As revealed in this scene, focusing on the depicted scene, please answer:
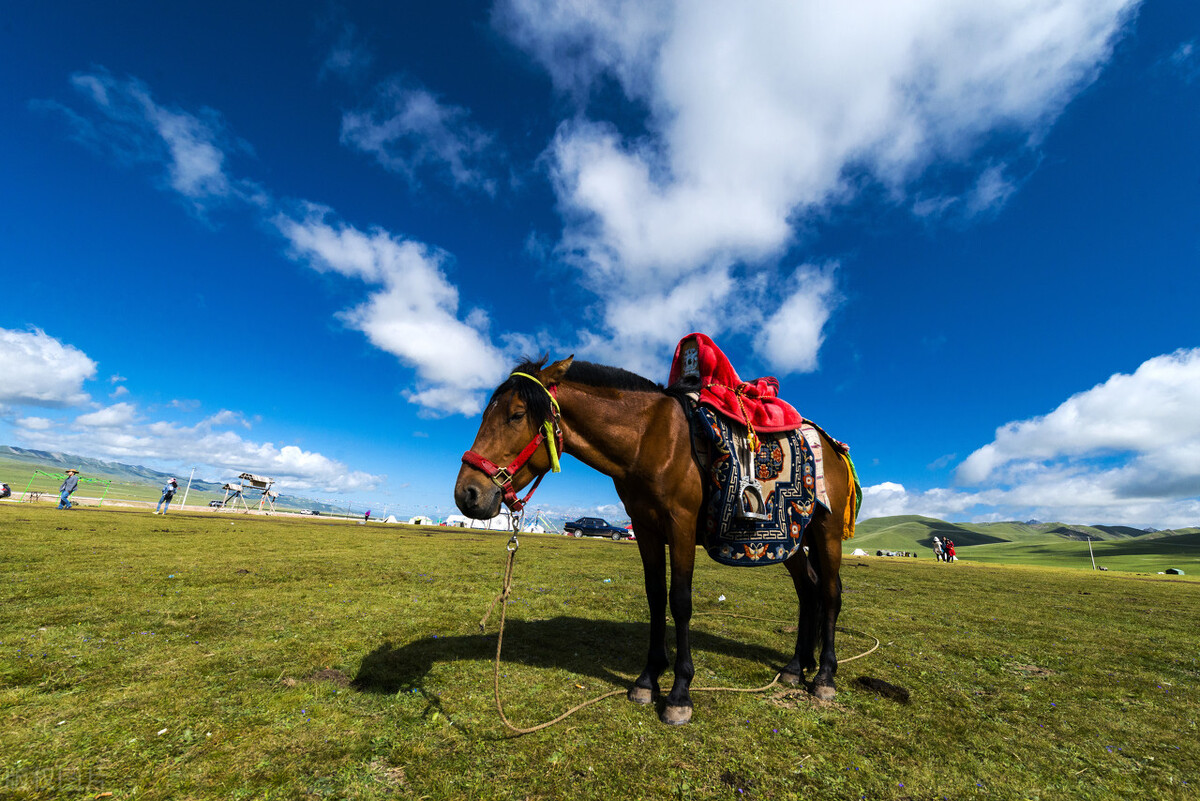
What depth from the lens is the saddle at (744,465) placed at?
3928 mm

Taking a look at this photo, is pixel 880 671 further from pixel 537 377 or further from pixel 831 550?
pixel 537 377

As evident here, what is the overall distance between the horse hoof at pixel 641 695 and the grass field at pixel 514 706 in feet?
0.80

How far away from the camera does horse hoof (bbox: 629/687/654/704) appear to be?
142 inches

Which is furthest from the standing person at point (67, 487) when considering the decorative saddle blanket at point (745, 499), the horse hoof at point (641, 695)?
the decorative saddle blanket at point (745, 499)

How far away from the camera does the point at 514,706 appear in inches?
131

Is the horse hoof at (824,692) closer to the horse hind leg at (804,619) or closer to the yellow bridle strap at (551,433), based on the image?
the horse hind leg at (804,619)

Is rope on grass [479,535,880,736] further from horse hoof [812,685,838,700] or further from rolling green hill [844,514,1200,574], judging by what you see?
rolling green hill [844,514,1200,574]

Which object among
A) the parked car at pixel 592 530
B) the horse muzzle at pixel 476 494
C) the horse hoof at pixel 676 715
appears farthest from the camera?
the parked car at pixel 592 530

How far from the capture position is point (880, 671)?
4.54 m

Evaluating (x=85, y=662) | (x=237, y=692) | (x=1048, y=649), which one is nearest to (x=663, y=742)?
(x=237, y=692)

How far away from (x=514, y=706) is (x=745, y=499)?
2.56 m

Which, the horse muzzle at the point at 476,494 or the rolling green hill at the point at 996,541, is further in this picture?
the rolling green hill at the point at 996,541

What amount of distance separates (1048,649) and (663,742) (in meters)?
6.30

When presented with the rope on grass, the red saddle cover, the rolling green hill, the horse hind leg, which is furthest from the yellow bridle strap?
the rolling green hill
